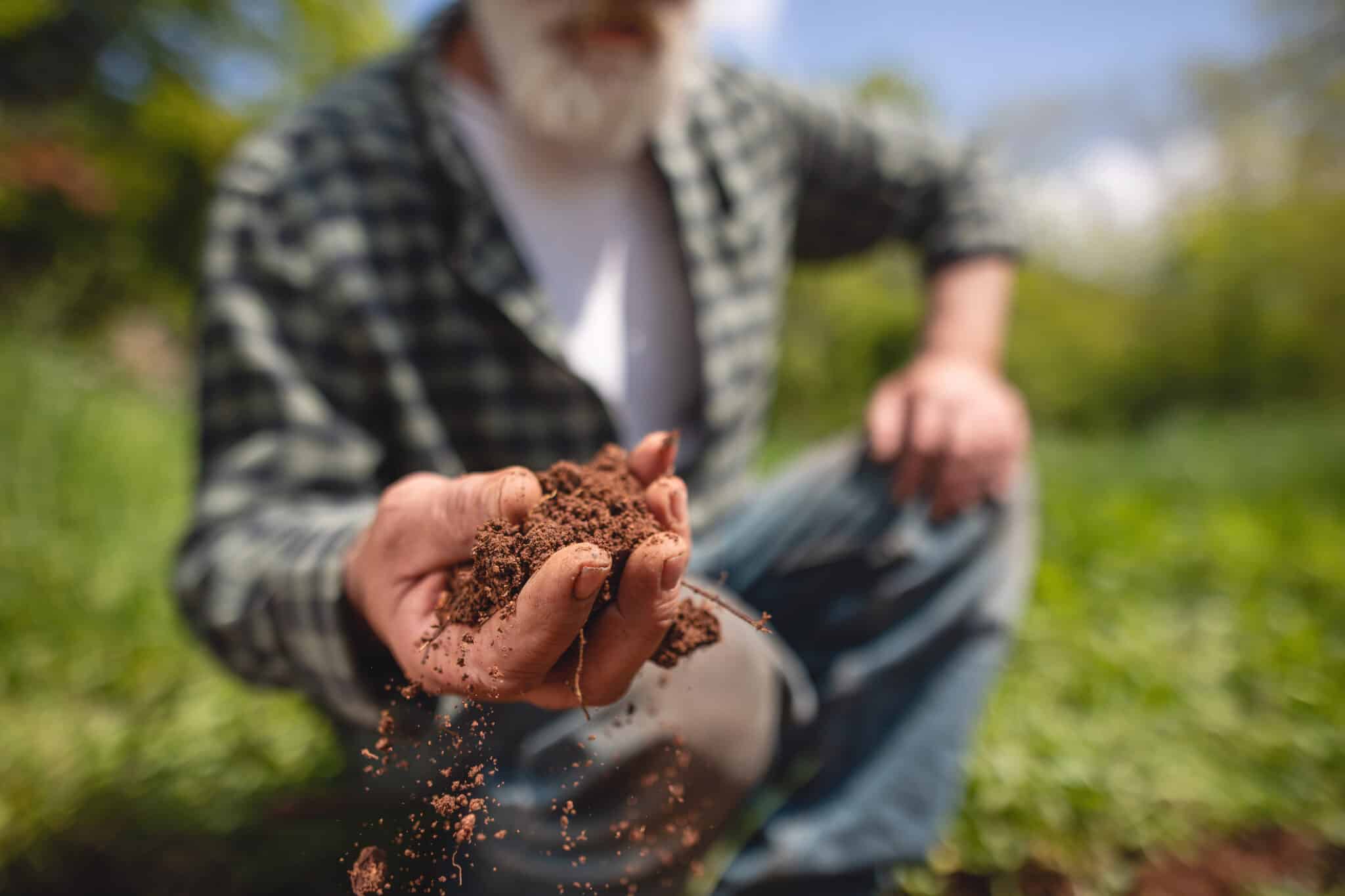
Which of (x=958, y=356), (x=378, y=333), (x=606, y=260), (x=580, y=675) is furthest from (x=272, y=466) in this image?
(x=958, y=356)

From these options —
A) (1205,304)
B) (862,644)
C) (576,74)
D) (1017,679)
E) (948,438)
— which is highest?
(576,74)

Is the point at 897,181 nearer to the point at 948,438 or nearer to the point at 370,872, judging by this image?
the point at 948,438

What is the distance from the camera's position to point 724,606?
0.58 meters

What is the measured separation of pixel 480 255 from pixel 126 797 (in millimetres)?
1181

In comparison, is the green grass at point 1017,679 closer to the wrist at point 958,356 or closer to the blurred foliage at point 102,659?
the blurred foliage at point 102,659

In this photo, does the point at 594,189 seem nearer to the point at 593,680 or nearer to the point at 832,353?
the point at 593,680

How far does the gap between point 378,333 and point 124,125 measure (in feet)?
27.5

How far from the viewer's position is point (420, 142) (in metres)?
1.37

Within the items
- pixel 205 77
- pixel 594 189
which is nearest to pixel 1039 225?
pixel 205 77

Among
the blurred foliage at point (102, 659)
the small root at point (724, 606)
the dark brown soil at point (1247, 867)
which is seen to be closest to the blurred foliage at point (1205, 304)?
the blurred foliage at point (102, 659)

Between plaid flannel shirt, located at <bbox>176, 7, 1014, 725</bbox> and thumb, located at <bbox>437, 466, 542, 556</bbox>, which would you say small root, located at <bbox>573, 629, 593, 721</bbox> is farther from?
plaid flannel shirt, located at <bbox>176, 7, 1014, 725</bbox>

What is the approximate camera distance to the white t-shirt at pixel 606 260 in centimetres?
132

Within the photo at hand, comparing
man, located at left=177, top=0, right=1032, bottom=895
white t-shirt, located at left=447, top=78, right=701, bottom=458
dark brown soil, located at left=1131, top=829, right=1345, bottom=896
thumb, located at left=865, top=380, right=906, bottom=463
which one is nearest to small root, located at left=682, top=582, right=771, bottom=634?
man, located at left=177, top=0, right=1032, bottom=895

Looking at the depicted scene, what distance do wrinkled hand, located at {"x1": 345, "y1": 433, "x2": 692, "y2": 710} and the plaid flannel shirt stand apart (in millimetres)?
274
